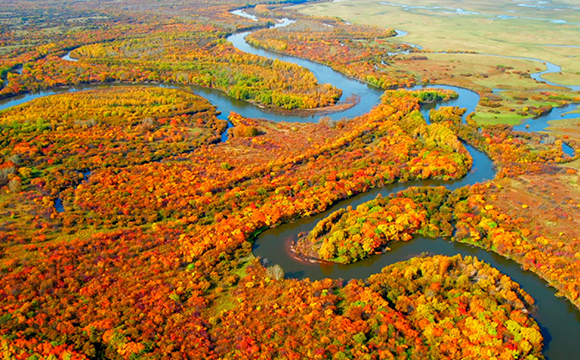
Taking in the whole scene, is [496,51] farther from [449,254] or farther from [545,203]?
[449,254]

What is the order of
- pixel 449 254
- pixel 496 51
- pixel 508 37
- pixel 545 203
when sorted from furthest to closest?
pixel 508 37 → pixel 496 51 → pixel 545 203 → pixel 449 254

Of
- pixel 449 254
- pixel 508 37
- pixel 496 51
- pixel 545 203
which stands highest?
pixel 508 37

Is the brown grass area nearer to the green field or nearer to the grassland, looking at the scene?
the grassland

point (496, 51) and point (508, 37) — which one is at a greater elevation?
point (508, 37)

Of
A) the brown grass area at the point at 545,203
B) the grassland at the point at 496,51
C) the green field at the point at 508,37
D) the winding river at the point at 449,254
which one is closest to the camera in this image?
the winding river at the point at 449,254

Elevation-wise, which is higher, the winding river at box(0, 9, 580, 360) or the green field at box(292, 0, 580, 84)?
the green field at box(292, 0, 580, 84)

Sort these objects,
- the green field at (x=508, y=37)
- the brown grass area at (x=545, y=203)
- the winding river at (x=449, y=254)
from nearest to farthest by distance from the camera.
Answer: the winding river at (x=449, y=254) < the brown grass area at (x=545, y=203) < the green field at (x=508, y=37)

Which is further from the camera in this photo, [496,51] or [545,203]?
[496,51]

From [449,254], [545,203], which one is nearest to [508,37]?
[545,203]

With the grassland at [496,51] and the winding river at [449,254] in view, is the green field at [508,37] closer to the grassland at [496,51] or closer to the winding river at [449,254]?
the grassland at [496,51]

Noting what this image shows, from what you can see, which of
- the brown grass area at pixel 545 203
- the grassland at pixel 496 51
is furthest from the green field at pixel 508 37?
the brown grass area at pixel 545 203

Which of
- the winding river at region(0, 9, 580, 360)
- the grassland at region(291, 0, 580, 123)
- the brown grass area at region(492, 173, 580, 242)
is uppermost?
the grassland at region(291, 0, 580, 123)

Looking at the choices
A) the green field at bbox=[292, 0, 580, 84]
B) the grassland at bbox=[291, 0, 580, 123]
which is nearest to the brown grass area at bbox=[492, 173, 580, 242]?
the grassland at bbox=[291, 0, 580, 123]
